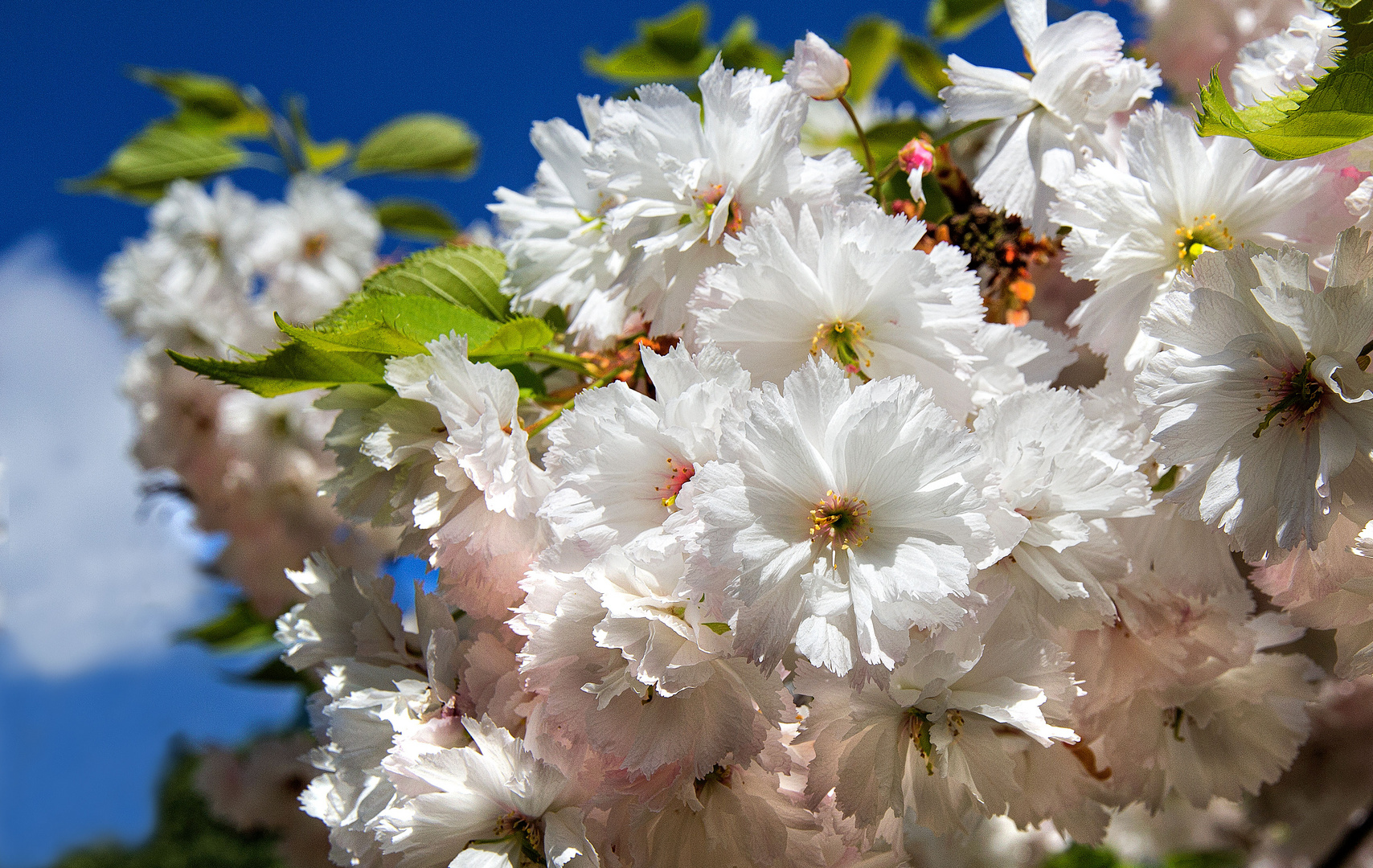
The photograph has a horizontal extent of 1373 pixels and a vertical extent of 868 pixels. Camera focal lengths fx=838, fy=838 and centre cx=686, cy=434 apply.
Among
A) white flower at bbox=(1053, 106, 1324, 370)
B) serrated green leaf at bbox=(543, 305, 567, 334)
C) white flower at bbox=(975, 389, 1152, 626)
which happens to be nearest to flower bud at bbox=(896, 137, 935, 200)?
white flower at bbox=(1053, 106, 1324, 370)

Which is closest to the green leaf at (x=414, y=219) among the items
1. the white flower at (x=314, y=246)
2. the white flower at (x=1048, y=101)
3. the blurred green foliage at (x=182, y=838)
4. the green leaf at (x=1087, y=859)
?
the white flower at (x=314, y=246)

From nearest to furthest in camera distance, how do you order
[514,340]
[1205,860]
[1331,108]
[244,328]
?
[1331,108], [514,340], [244,328], [1205,860]

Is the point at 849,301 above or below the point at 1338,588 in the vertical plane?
above

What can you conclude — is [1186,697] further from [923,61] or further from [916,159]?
[923,61]

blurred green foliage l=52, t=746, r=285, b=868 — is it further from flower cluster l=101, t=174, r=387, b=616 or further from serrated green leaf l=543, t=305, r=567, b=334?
serrated green leaf l=543, t=305, r=567, b=334

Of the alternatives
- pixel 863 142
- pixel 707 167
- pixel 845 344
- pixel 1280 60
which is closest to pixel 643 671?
pixel 845 344

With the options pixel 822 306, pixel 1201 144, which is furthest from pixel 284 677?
pixel 1201 144

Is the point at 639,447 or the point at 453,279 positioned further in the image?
the point at 453,279
